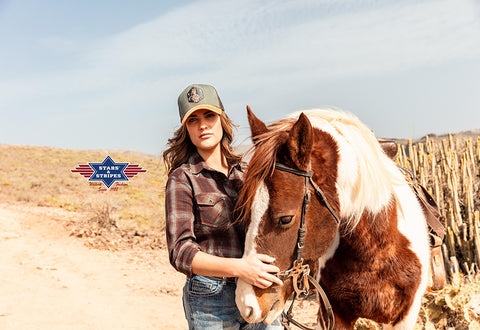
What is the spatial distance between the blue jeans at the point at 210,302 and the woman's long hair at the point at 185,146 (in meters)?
0.68

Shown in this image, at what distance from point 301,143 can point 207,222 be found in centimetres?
63

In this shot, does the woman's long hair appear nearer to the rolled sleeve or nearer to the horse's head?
the rolled sleeve

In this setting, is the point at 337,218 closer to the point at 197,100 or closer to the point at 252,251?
the point at 252,251

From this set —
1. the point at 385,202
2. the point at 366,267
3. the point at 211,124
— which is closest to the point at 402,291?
the point at 366,267

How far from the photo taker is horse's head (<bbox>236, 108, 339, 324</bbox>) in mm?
1836

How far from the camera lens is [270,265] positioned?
1.82 metres

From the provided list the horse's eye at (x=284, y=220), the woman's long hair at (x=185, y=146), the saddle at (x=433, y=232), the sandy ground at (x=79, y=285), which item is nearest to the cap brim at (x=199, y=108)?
the woman's long hair at (x=185, y=146)

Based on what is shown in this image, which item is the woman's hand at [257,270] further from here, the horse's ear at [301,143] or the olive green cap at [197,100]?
the olive green cap at [197,100]

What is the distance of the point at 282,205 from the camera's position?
1838 mm

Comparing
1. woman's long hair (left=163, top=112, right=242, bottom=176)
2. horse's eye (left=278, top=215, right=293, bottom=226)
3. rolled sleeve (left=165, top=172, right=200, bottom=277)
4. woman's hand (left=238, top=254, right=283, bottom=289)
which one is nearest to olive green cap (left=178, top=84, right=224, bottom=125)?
woman's long hair (left=163, top=112, right=242, bottom=176)

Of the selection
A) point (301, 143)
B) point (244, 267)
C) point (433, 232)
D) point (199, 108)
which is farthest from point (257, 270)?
point (433, 232)

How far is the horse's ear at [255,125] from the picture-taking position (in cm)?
210

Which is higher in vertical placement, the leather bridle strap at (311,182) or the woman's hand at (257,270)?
the leather bridle strap at (311,182)

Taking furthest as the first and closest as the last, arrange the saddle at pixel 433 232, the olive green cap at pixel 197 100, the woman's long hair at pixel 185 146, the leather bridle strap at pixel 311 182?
the saddle at pixel 433 232, the woman's long hair at pixel 185 146, the olive green cap at pixel 197 100, the leather bridle strap at pixel 311 182
